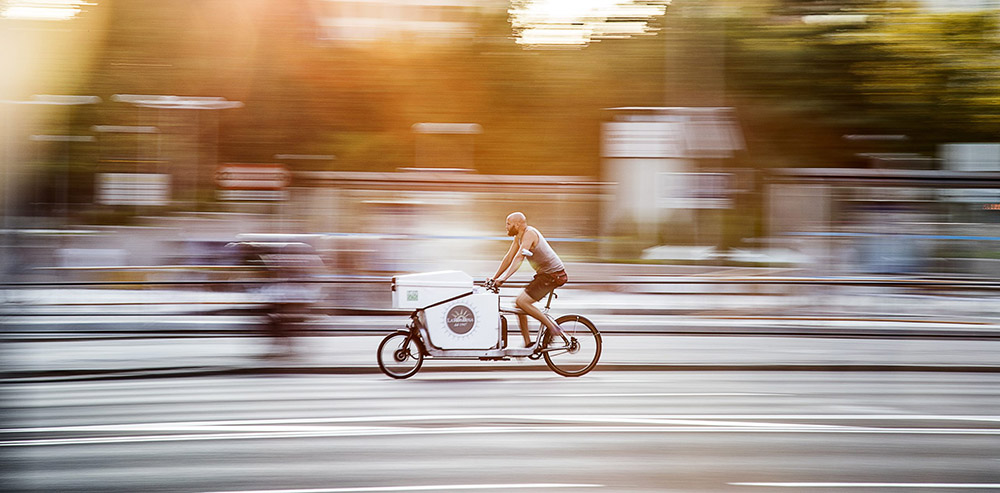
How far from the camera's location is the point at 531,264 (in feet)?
32.8

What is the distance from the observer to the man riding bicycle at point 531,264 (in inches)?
387

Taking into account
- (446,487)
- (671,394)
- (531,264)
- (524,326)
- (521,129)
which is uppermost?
(521,129)

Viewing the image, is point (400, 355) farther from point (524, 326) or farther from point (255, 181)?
point (255, 181)

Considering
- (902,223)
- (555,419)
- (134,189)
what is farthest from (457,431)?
(134,189)

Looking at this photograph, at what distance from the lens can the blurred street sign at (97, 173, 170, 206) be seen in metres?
26.8

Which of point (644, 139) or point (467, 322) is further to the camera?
point (644, 139)

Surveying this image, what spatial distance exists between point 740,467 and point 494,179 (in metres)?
15.4

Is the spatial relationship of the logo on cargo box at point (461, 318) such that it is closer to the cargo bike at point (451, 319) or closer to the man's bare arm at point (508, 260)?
the cargo bike at point (451, 319)

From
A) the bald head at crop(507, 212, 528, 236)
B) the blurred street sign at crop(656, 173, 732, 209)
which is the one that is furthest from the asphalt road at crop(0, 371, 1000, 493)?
the blurred street sign at crop(656, 173, 732, 209)

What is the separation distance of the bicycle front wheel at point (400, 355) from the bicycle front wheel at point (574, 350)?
126cm

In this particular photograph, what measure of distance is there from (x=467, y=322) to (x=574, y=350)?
1.13 metres

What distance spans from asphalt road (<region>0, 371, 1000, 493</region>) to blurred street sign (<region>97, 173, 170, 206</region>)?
1782 centimetres

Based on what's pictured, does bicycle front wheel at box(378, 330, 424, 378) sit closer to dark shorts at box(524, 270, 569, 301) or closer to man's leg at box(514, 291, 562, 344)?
man's leg at box(514, 291, 562, 344)

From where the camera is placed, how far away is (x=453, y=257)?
65.4 feet
